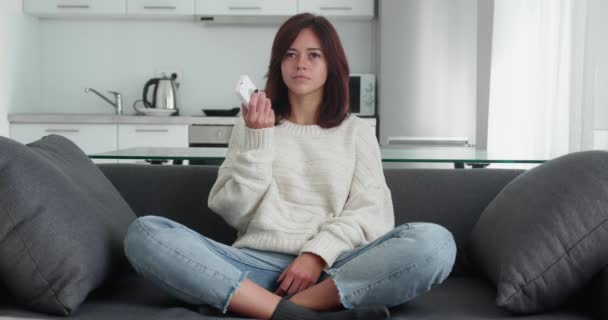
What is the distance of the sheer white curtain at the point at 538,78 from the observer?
2.87 meters

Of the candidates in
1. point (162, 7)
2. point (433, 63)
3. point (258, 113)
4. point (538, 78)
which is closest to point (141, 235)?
point (258, 113)

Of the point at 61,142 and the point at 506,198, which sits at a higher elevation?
the point at 61,142

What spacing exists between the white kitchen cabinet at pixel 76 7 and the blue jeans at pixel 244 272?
3.55m

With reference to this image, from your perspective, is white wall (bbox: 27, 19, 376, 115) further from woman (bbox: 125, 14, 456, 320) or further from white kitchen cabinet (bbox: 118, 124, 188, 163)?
woman (bbox: 125, 14, 456, 320)

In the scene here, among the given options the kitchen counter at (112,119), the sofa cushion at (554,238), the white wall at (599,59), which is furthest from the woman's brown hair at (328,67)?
the kitchen counter at (112,119)

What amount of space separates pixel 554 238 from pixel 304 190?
63cm

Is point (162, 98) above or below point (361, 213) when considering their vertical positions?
above

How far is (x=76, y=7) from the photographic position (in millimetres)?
4637

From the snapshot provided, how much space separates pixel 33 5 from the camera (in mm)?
4629

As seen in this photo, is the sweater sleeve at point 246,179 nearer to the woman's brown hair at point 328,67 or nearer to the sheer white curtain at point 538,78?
the woman's brown hair at point 328,67

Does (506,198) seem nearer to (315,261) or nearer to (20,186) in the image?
(315,261)

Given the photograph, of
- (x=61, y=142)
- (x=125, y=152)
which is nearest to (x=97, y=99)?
(x=125, y=152)

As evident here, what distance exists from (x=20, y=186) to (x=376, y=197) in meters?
0.84

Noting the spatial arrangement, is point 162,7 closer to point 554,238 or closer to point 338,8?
point 338,8
